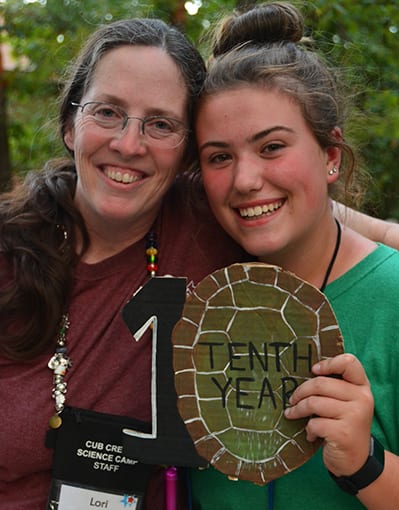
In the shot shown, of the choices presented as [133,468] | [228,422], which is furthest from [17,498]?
[228,422]

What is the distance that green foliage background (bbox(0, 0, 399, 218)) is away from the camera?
3.48 meters

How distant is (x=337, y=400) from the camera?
136 cm

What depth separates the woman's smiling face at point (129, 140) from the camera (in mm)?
1759

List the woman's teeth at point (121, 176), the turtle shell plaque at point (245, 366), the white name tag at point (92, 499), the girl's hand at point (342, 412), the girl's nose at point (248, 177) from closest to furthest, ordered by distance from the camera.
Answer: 1. the girl's hand at point (342, 412)
2. the turtle shell plaque at point (245, 366)
3. the girl's nose at point (248, 177)
4. the white name tag at point (92, 499)
5. the woman's teeth at point (121, 176)

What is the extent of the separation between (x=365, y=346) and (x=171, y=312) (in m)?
0.47

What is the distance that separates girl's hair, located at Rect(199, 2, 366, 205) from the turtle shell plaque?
0.47 m

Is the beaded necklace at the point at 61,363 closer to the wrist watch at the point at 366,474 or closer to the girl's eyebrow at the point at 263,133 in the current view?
the girl's eyebrow at the point at 263,133

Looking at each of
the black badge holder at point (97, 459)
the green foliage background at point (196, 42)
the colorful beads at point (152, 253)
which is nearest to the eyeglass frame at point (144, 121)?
the colorful beads at point (152, 253)

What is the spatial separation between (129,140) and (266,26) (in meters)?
0.50

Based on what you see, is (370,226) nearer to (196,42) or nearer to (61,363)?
(61,363)

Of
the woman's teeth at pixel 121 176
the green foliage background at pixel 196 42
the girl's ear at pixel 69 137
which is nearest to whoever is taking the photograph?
the woman's teeth at pixel 121 176

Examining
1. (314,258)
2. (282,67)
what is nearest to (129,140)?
(282,67)

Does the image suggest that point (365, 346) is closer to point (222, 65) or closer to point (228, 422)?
point (228, 422)

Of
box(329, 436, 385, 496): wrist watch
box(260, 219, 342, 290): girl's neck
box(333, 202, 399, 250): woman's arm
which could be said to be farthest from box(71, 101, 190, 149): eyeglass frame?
box(329, 436, 385, 496): wrist watch
